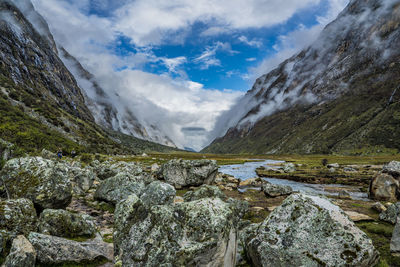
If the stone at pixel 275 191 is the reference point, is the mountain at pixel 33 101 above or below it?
above

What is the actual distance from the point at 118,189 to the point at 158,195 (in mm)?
5612

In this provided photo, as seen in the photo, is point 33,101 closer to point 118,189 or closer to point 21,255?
point 118,189

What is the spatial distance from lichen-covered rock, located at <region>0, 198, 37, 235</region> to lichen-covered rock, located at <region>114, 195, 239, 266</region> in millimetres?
4203

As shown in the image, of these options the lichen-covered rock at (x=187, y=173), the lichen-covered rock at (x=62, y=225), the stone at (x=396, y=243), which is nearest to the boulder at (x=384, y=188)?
the stone at (x=396, y=243)

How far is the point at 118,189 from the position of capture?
63.9 ft

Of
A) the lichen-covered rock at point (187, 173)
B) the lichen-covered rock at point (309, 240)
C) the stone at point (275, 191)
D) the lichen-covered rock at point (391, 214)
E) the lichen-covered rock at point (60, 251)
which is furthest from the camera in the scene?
the lichen-covered rock at point (187, 173)

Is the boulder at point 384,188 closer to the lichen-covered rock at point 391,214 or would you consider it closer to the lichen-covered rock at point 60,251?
the lichen-covered rock at point 391,214

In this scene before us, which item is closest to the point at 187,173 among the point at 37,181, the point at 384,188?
the point at 37,181

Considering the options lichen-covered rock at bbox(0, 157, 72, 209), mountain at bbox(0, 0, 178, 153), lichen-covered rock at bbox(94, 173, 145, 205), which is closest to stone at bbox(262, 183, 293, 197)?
lichen-covered rock at bbox(94, 173, 145, 205)

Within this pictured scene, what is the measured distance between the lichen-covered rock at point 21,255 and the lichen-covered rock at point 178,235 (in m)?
2.81

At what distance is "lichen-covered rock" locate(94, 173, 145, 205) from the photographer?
18.9 meters

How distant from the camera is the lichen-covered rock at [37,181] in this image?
40.4ft

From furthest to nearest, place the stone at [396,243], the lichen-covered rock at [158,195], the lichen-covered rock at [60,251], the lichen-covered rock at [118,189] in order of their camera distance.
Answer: the lichen-covered rock at [118,189] < the lichen-covered rock at [158,195] < the stone at [396,243] < the lichen-covered rock at [60,251]

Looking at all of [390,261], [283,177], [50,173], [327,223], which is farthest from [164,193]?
[283,177]
